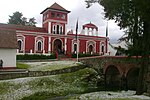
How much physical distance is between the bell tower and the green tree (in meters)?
32.9

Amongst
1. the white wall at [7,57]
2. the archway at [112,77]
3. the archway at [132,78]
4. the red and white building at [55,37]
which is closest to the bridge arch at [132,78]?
the archway at [132,78]

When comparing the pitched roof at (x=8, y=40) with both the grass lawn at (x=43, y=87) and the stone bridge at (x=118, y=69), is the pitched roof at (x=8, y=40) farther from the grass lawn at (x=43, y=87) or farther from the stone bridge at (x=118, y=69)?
the stone bridge at (x=118, y=69)

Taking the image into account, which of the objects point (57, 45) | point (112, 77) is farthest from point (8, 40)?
point (57, 45)

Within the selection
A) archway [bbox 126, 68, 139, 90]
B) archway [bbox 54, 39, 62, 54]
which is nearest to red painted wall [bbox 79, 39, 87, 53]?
archway [bbox 54, 39, 62, 54]

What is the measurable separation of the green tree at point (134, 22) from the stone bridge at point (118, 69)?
3.35 metres

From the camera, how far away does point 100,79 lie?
Result: 3238 centimetres

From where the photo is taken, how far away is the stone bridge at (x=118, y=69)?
28.9 m

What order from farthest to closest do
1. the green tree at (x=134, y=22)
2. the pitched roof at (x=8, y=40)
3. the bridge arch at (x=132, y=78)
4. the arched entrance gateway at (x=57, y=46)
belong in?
the arched entrance gateway at (x=57, y=46), the pitched roof at (x=8, y=40), the bridge arch at (x=132, y=78), the green tree at (x=134, y=22)

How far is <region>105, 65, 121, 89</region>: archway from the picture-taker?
3232 cm

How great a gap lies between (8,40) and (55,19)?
23039 millimetres

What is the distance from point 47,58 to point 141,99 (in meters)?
29.6

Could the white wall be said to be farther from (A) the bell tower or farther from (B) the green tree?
(A) the bell tower

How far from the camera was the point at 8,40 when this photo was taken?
3550 cm

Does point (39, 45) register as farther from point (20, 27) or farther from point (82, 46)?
point (82, 46)
